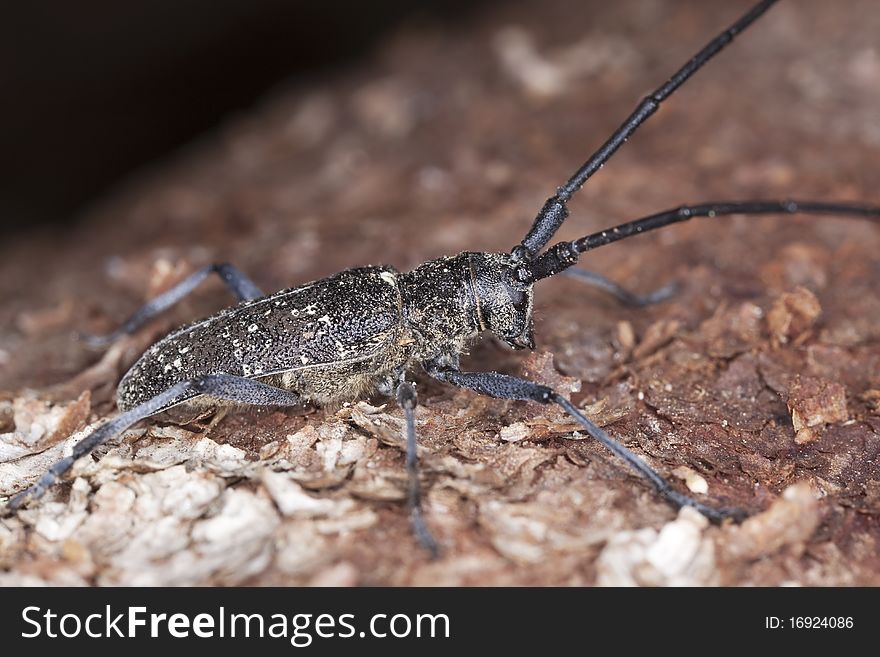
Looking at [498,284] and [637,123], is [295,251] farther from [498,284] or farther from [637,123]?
[637,123]

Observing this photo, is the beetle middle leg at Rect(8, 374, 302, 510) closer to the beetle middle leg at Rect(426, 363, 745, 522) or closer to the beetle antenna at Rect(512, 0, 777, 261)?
the beetle middle leg at Rect(426, 363, 745, 522)

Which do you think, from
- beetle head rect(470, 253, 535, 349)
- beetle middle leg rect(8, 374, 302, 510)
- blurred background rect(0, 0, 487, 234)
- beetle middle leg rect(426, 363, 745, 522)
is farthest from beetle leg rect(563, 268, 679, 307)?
blurred background rect(0, 0, 487, 234)

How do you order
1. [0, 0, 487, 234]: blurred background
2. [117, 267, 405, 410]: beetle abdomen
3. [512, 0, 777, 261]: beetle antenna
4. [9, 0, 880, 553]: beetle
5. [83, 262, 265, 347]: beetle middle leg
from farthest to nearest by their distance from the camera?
[0, 0, 487, 234]: blurred background, [83, 262, 265, 347]: beetle middle leg, [117, 267, 405, 410]: beetle abdomen, [9, 0, 880, 553]: beetle, [512, 0, 777, 261]: beetle antenna

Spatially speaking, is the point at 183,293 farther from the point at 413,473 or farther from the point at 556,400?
the point at 556,400

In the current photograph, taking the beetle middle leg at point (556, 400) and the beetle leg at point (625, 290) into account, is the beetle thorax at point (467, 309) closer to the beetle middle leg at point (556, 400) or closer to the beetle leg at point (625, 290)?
the beetle middle leg at point (556, 400)

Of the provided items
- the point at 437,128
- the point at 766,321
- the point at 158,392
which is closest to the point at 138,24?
the point at 437,128

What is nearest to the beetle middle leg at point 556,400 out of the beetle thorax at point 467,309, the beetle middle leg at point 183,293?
the beetle thorax at point 467,309

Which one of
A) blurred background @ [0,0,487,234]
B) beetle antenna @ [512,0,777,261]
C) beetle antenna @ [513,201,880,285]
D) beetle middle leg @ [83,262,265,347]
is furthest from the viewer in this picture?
blurred background @ [0,0,487,234]

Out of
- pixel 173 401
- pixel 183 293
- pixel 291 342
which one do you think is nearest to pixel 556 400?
pixel 291 342
